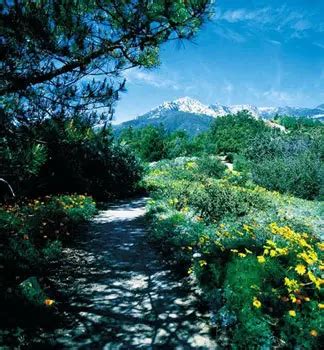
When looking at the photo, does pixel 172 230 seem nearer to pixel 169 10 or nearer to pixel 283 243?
pixel 283 243

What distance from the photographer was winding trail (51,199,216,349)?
14.6ft

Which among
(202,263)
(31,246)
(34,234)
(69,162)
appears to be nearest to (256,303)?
(202,263)


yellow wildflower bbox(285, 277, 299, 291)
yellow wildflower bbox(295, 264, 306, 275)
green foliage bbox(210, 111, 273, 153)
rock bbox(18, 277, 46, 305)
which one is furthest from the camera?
green foliage bbox(210, 111, 273, 153)

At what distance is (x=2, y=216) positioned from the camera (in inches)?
299

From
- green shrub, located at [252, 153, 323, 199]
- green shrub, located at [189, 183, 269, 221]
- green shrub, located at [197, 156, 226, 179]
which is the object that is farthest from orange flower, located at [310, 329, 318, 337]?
green shrub, located at [197, 156, 226, 179]

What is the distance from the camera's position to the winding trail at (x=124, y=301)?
14.6 feet

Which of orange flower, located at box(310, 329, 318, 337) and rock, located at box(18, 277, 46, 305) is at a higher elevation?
rock, located at box(18, 277, 46, 305)

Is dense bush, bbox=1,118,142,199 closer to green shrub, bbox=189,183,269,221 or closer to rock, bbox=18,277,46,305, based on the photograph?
rock, bbox=18,277,46,305

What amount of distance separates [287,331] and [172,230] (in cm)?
441

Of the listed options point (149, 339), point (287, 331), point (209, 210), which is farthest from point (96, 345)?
point (209, 210)

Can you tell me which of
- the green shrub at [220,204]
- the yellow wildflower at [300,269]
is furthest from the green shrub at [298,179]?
the yellow wildflower at [300,269]

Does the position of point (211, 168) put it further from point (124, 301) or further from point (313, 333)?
point (313, 333)

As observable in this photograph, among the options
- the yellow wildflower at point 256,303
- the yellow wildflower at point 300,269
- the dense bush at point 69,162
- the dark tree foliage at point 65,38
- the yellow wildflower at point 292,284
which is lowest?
the yellow wildflower at point 256,303

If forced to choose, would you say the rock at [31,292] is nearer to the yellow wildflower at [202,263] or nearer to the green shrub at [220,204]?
the yellow wildflower at [202,263]
